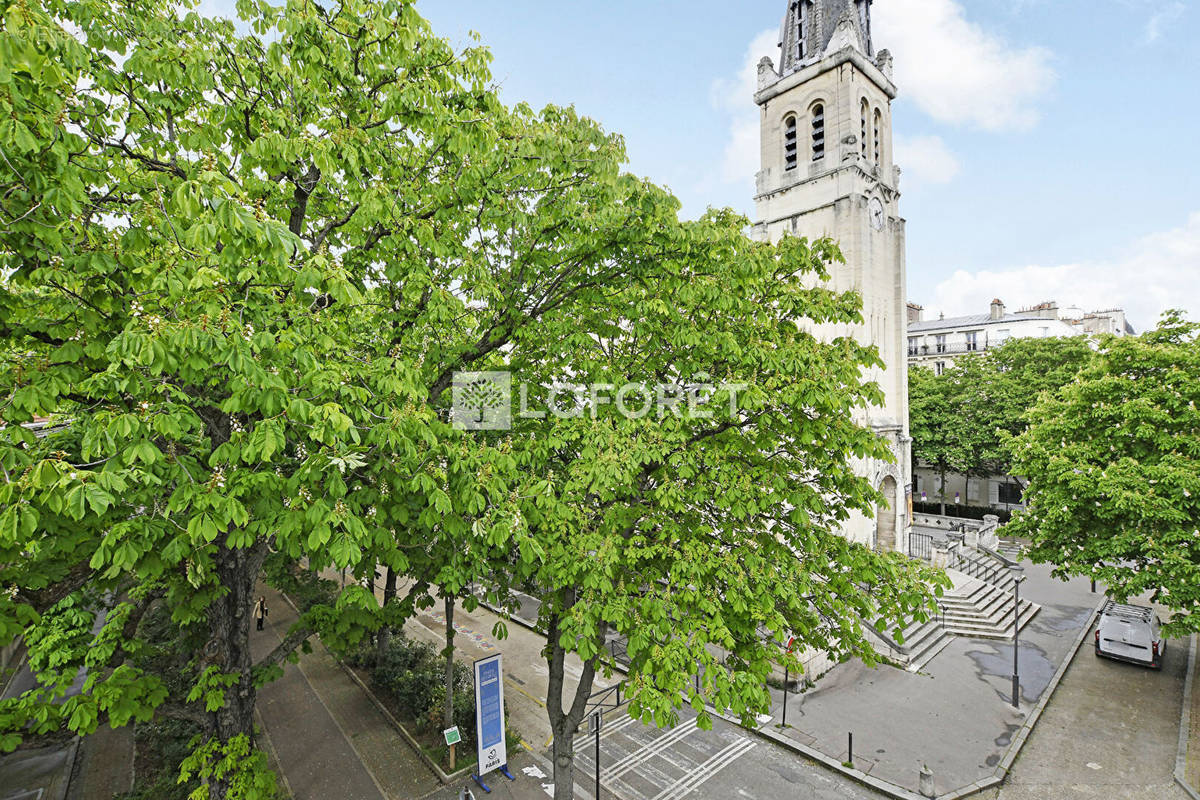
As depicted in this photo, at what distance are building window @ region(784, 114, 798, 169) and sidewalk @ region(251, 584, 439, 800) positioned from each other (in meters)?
27.8

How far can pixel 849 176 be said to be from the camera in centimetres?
2528

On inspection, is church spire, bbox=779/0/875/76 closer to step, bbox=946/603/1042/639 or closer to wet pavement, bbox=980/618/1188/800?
step, bbox=946/603/1042/639

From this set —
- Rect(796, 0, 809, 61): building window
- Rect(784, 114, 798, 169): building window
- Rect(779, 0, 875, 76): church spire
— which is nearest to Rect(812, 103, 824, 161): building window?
Rect(784, 114, 798, 169): building window

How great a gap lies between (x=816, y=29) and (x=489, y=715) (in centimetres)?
3244

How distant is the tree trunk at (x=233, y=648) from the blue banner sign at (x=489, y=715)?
3.82m

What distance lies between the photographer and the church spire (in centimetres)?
2741

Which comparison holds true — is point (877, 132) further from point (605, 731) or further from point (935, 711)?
point (605, 731)

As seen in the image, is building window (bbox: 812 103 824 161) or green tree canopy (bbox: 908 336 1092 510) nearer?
building window (bbox: 812 103 824 161)

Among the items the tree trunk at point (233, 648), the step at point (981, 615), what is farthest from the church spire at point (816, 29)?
the tree trunk at point (233, 648)

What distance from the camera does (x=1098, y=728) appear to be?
47.4 feet

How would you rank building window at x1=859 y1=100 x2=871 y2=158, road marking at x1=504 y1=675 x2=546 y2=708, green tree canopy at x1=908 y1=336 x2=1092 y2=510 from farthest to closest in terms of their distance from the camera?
green tree canopy at x1=908 y1=336 x2=1092 y2=510 → building window at x1=859 y1=100 x2=871 y2=158 → road marking at x1=504 y1=675 x2=546 y2=708

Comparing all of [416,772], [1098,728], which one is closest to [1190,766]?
[1098,728]

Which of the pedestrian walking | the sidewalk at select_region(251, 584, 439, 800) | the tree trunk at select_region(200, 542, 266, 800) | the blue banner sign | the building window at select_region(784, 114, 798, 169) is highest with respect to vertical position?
the building window at select_region(784, 114, 798, 169)

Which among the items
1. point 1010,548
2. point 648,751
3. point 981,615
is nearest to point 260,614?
point 648,751
